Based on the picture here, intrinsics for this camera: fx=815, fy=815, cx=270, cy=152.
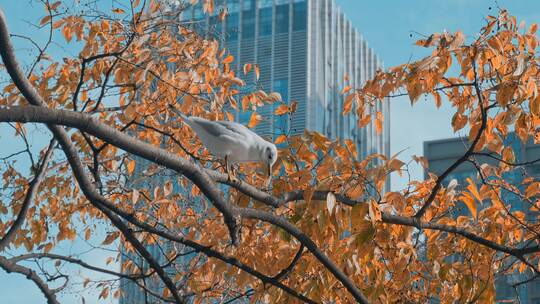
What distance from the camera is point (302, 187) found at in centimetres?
463

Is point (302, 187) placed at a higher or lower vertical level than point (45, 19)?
lower

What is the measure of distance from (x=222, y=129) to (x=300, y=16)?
8170 centimetres

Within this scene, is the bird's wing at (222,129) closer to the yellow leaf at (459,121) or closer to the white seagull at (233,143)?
the white seagull at (233,143)

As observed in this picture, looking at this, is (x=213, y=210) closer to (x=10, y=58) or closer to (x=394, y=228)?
(x=394, y=228)

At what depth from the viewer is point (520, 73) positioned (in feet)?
13.6

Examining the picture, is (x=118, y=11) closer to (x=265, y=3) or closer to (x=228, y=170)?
(x=228, y=170)

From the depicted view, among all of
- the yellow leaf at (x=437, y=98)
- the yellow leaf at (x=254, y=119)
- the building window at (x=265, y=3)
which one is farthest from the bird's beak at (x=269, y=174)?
the building window at (x=265, y=3)

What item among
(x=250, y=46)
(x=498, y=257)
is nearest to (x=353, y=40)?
(x=250, y=46)

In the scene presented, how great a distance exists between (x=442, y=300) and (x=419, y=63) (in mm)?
2250

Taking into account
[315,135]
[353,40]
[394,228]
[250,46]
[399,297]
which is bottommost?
[399,297]

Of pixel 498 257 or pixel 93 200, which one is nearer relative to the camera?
pixel 93 200

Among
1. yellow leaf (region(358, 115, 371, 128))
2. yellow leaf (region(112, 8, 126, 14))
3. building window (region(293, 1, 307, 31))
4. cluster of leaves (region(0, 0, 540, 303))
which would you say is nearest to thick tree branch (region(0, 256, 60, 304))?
cluster of leaves (region(0, 0, 540, 303))

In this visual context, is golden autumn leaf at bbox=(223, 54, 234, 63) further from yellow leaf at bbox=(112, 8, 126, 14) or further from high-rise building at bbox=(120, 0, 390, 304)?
high-rise building at bbox=(120, 0, 390, 304)

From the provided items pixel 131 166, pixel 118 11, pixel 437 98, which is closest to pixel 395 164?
pixel 437 98
